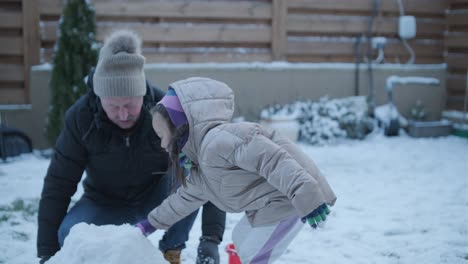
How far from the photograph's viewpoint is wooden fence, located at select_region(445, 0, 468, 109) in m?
7.64

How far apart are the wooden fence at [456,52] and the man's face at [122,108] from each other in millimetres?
6155

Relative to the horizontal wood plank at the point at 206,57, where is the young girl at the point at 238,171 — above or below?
below

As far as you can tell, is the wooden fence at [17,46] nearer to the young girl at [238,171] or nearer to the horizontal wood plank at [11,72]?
the horizontal wood plank at [11,72]

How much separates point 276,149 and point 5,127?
4.39 metres

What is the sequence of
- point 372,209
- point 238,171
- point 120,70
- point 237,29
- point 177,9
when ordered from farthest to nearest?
point 237,29 → point 177,9 → point 372,209 → point 120,70 → point 238,171

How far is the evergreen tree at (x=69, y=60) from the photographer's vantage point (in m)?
5.68

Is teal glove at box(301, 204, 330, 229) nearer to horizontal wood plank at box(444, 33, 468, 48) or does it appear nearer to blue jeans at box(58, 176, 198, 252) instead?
blue jeans at box(58, 176, 198, 252)

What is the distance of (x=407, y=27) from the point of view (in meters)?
7.51

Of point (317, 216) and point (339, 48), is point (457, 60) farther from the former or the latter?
point (317, 216)

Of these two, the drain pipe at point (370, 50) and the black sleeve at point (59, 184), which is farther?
the drain pipe at point (370, 50)

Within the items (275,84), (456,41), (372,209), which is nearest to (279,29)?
(275,84)

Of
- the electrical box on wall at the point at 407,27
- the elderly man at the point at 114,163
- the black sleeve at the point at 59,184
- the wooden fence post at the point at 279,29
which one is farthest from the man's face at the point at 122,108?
the electrical box on wall at the point at 407,27

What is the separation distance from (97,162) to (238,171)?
1.02 metres

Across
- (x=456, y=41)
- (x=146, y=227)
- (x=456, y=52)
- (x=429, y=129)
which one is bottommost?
(x=429, y=129)
